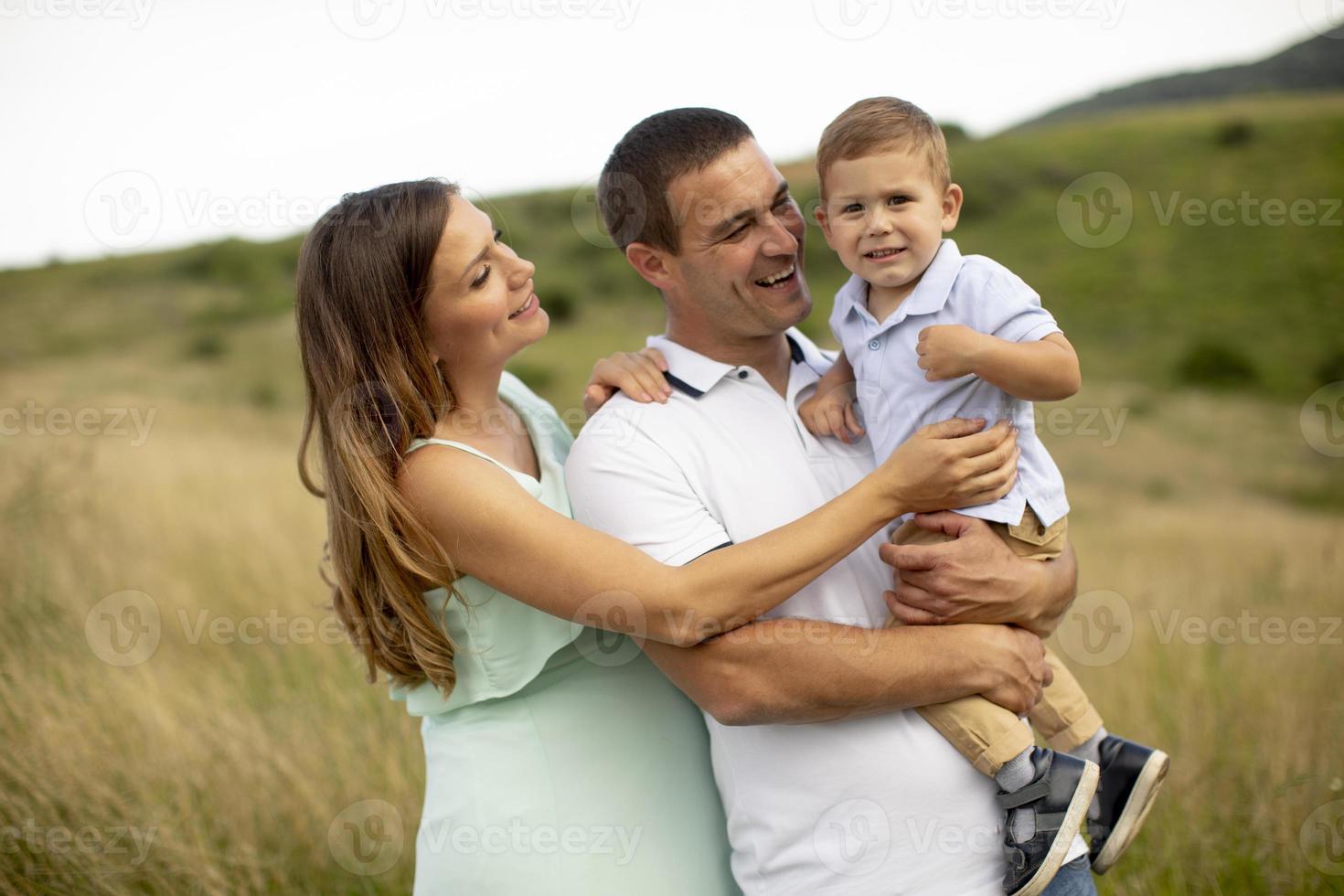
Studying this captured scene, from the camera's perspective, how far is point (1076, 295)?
31250mm

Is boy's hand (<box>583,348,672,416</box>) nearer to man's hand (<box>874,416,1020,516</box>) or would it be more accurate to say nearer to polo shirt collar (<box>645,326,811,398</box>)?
polo shirt collar (<box>645,326,811,398</box>)

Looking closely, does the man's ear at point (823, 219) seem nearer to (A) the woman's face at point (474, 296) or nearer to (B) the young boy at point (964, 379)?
(B) the young boy at point (964, 379)

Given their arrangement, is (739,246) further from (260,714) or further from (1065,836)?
(260,714)

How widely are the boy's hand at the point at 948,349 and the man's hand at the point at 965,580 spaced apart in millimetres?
366

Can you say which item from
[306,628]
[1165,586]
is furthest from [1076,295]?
[306,628]

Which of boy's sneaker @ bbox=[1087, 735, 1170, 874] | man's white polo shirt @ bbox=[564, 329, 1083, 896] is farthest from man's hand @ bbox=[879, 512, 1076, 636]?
boy's sneaker @ bbox=[1087, 735, 1170, 874]

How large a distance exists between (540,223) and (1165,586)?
32.9 m

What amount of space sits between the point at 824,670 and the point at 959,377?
0.80 metres

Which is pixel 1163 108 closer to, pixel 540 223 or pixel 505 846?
pixel 540 223

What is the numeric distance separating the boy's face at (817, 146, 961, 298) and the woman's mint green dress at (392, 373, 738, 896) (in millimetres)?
1026

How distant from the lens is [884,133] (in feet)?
8.16

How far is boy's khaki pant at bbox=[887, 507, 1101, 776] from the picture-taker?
2.29m

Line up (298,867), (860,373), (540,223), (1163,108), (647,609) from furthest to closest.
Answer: (1163,108) → (540,223) → (298,867) → (860,373) → (647,609)

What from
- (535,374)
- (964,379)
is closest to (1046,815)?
(964,379)
